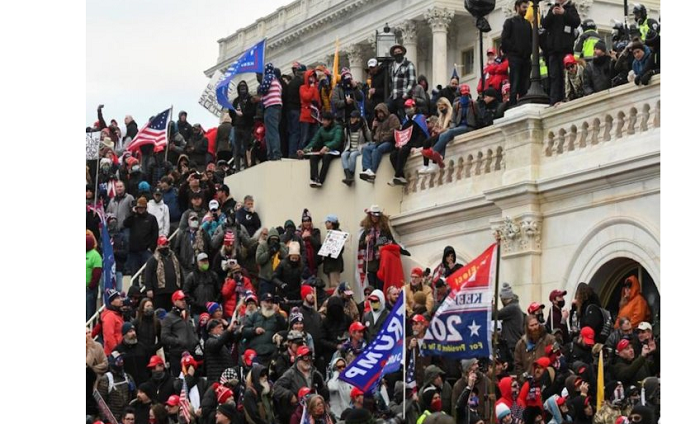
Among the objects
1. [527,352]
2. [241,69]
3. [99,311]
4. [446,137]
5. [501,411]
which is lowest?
[501,411]

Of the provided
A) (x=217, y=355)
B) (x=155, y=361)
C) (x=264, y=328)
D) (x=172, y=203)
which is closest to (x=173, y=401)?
(x=155, y=361)

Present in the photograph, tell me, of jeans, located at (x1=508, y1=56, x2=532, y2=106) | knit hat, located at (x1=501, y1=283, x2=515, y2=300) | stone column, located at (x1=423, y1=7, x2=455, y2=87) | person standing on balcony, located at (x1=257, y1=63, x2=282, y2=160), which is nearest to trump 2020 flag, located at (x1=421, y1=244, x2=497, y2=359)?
knit hat, located at (x1=501, y1=283, x2=515, y2=300)

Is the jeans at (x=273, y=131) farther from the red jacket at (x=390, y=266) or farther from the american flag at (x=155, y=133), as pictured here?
the american flag at (x=155, y=133)

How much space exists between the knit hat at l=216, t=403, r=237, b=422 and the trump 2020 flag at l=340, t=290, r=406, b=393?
61.0 inches

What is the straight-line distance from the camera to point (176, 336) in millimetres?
27125

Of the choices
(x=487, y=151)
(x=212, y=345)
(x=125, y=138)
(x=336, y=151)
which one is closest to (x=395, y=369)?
(x=212, y=345)

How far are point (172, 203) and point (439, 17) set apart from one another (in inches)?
1901

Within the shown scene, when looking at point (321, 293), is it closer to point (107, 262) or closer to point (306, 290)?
point (306, 290)

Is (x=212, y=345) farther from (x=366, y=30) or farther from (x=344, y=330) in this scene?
(x=366, y=30)

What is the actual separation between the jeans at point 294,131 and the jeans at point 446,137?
369 cm

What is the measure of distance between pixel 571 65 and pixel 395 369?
7242 mm

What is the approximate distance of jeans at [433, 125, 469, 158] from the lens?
101ft

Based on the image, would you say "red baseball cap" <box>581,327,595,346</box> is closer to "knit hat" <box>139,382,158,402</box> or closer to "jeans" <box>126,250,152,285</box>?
"knit hat" <box>139,382,158,402</box>

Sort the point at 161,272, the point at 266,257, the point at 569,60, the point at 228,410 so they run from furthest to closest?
the point at 266,257 → the point at 161,272 → the point at 569,60 → the point at 228,410
